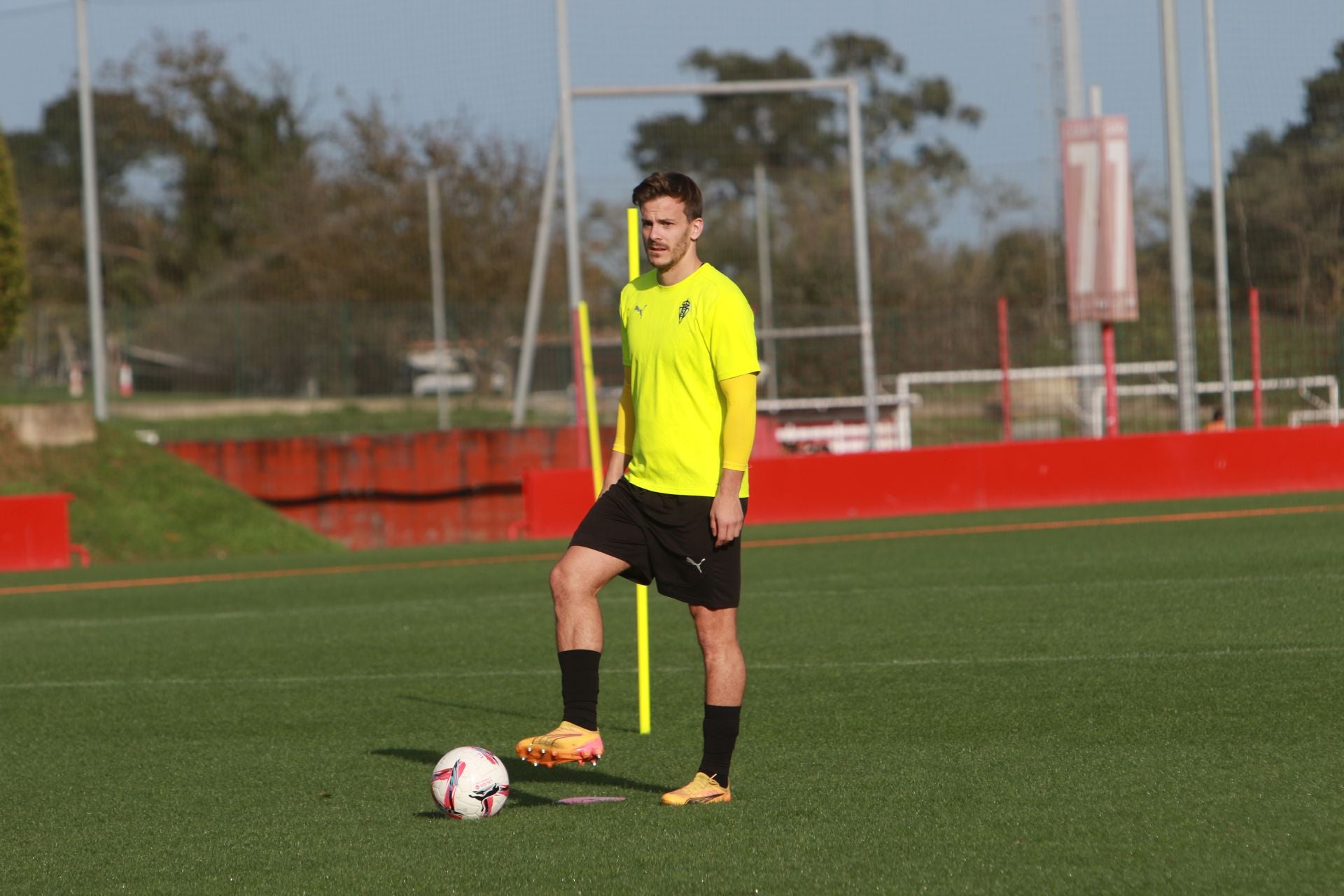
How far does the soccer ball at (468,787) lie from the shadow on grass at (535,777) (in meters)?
0.13

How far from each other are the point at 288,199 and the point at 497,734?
35.7 m

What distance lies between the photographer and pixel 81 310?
24.2 m

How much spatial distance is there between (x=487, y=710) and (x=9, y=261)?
689 inches

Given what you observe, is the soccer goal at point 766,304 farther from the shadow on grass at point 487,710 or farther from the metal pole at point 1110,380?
the shadow on grass at point 487,710

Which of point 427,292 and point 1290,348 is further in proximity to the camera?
point 427,292

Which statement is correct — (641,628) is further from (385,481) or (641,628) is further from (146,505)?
(385,481)

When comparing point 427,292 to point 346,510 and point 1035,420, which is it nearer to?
point 346,510

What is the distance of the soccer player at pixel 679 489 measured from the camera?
525cm

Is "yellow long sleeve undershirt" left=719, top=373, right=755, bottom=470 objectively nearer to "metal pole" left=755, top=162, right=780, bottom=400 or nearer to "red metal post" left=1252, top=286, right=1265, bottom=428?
"red metal post" left=1252, top=286, right=1265, bottom=428

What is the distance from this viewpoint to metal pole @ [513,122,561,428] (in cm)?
2269

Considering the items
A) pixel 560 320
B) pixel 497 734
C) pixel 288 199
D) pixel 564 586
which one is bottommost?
pixel 497 734

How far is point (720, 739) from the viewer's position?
17.7 feet

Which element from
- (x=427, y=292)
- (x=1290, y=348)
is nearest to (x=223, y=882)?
(x=1290, y=348)

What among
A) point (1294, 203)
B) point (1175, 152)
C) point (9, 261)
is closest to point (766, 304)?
point (1175, 152)
